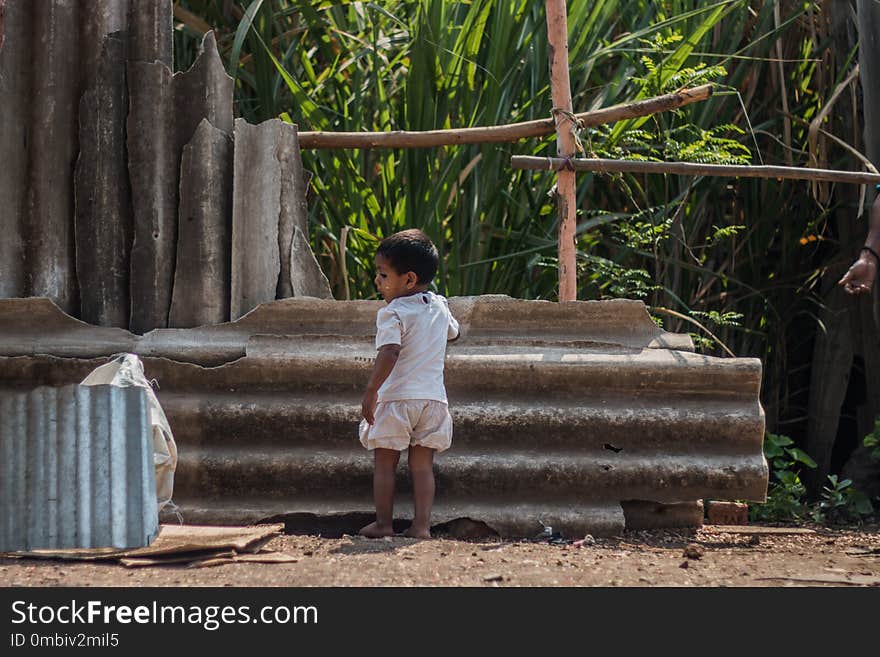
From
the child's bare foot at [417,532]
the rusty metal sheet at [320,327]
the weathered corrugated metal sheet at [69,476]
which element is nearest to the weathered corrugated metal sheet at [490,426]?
the rusty metal sheet at [320,327]

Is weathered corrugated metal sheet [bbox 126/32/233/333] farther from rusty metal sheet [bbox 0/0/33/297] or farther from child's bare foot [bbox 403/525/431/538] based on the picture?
child's bare foot [bbox 403/525/431/538]

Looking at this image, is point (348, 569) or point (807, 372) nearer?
point (348, 569)

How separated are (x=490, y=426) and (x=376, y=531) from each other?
1.66 feet

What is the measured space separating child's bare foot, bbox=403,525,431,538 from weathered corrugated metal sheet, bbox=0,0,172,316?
129cm

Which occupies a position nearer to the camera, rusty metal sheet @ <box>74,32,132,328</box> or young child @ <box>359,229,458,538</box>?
young child @ <box>359,229,458,538</box>

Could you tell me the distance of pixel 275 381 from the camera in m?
3.53

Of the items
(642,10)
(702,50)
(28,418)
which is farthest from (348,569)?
(642,10)

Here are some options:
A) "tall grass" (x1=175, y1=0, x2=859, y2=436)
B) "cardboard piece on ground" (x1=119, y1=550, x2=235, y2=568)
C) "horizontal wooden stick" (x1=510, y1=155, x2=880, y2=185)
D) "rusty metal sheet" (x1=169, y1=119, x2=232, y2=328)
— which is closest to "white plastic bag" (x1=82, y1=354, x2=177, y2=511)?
"cardboard piece on ground" (x1=119, y1=550, x2=235, y2=568)

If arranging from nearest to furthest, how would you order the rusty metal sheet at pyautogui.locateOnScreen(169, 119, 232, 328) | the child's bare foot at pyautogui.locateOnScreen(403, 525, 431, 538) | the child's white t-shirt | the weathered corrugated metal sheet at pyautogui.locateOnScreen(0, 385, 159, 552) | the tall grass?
the weathered corrugated metal sheet at pyautogui.locateOnScreen(0, 385, 159, 552) < the child's bare foot at pyautogui.locateOnScreen(403, 525, 431, 538) < the child's white t-shirt < the rusty metal sheet at pyautogui.locateOnScreen(169, 119, 232, 328) < the tall grass

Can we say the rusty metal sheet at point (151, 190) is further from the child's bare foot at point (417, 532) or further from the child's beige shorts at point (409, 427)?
the child's bare foot at point (417, 532)

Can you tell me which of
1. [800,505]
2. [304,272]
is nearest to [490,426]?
[304,272]

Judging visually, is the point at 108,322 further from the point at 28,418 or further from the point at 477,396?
the point at 477,396

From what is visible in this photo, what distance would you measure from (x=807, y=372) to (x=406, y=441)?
3280mm

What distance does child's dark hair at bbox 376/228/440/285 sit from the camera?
3386mm
